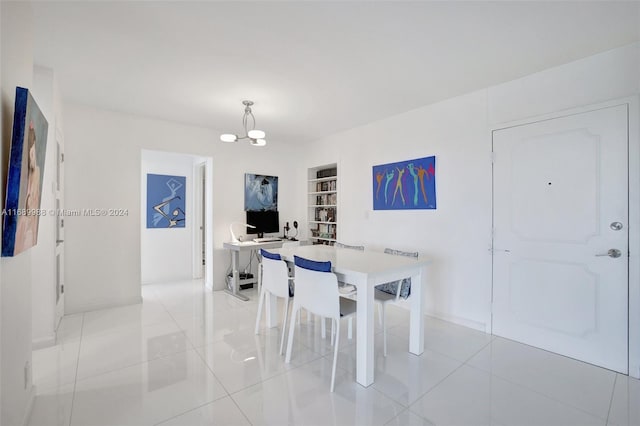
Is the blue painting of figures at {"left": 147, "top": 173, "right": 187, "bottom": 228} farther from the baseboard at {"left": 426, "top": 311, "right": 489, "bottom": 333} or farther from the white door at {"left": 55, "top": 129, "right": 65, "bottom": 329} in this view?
the baseboard at {"left": 426, "top": 311, "right": 489, "bottom": 333}

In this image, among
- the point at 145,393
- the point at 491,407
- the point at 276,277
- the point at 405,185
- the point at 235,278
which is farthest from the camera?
the point at 235,278

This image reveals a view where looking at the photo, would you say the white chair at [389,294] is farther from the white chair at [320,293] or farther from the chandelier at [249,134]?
the chandelier at [249,134]

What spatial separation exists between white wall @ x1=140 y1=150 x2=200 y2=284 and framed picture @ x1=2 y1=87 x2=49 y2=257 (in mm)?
3337

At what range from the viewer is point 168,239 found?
5133 mm

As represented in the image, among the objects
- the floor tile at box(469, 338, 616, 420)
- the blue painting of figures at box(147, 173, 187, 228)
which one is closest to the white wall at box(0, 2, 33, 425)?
the floor tile at box(469, 338, 616, 420)

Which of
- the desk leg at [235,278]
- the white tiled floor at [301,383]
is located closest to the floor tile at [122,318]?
the white tiled floor at [301,383]

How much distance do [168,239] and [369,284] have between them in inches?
170

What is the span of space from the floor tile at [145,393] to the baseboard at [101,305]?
5.94 ft

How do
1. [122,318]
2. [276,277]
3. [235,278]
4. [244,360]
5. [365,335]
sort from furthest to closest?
[235,278], [122,318], [276,277], [244,360], [365,335]

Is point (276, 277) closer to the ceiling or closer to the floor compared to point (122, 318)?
closer to the ceiling

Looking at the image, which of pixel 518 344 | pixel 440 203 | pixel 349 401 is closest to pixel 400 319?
pixel 518 344

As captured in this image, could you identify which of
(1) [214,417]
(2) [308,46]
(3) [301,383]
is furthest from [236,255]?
(2) [308,46]

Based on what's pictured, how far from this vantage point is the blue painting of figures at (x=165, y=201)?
4961 mm

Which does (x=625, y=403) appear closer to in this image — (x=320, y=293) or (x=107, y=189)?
(x=320, y=293)
